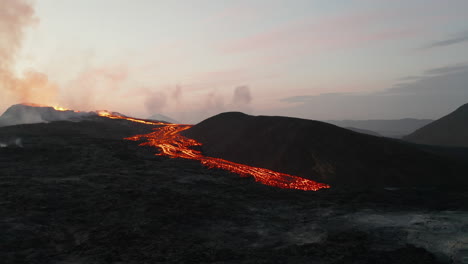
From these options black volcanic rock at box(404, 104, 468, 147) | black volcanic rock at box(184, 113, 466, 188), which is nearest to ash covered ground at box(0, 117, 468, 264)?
black volcanic rock at box(184, 113, 466, 188)

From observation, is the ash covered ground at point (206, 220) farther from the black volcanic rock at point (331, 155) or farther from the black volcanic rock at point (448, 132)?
the black volcanic rock at point (448, 132)

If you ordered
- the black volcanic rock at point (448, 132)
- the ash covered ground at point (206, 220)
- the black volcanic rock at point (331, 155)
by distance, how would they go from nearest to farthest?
the ash covered ground at point (206, 220), the black volcanic rock at point (331, 155), the black volcanic rock at point (448, 132)

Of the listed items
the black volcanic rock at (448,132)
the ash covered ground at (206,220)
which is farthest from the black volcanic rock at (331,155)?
the black volcanic rock at (448,132)

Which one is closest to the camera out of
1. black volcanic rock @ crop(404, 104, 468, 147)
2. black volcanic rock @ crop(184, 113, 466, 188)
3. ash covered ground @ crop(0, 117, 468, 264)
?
ash covered ground @ crop(0, 117, 468, 264)

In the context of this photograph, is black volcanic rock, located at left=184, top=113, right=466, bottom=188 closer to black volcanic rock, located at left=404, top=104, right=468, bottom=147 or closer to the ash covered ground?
the ash covered ground

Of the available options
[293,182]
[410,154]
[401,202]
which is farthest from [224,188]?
[410,154]

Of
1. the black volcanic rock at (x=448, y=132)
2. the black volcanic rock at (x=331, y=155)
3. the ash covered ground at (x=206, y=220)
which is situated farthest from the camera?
the black volcanic rock at (x=448, y=132)

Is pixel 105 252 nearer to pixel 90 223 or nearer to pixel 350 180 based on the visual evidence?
pixel 90 223
